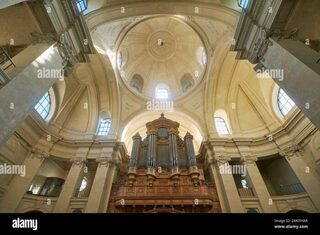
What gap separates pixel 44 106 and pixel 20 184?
5097 millimetres

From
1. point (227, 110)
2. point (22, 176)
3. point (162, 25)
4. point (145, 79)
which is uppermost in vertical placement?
point (162, 25)

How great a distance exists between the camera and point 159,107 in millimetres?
16062

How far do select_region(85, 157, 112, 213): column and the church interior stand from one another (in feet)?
0.20

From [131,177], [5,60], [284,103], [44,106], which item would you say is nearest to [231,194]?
[131,177]

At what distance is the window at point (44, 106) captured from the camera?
11.5 m

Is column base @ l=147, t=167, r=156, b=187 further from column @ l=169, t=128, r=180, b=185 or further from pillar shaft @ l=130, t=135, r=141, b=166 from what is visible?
pillar shaft @ l=130, t=135, r=141, b=166

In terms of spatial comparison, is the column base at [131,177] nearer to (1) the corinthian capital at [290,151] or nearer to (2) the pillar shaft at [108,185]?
(2) the pillar shaft at [108,185]

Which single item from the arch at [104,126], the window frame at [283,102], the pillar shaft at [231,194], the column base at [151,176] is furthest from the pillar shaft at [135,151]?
the window frame at [283,102]

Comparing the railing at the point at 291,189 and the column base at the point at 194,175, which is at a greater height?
the column base at the point at 194,175

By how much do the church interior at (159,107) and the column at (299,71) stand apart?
0.12 feet
